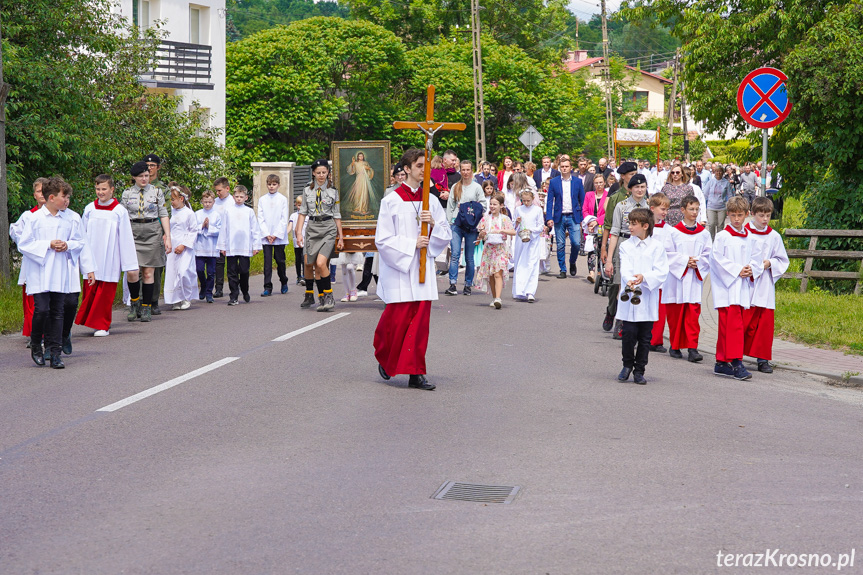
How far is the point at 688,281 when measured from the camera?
38.2 feet

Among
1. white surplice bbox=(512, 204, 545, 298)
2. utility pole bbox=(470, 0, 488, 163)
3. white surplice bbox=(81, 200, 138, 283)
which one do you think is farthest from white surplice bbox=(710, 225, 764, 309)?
utility pole bbox=(470, 0, 488, 163)

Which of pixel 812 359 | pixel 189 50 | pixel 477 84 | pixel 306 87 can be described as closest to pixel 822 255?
pixel 812 359

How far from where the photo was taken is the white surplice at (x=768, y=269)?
10.6m

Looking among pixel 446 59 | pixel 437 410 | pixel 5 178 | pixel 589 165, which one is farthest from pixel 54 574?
pixel 446 59

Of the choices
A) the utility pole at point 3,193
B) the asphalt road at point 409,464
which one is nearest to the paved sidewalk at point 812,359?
the asphalt road at point 409,464

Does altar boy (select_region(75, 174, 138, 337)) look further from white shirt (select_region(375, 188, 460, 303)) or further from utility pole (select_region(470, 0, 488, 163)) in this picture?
utility pole (select_region(470, 0, 488, 163))

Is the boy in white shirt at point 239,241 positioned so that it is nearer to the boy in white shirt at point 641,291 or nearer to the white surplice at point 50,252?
the white surplice at point 50,252

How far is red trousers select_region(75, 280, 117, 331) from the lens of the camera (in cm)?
1278

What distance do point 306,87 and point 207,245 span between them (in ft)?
108

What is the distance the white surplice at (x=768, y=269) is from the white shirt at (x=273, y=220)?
905 centimetres

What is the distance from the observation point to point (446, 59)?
182 feet

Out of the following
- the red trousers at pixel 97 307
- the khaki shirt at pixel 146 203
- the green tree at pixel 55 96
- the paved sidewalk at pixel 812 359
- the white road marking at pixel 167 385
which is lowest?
the paved sidewalk at pixel 812 359

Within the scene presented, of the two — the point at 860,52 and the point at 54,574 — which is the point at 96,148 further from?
the point at 54,574
